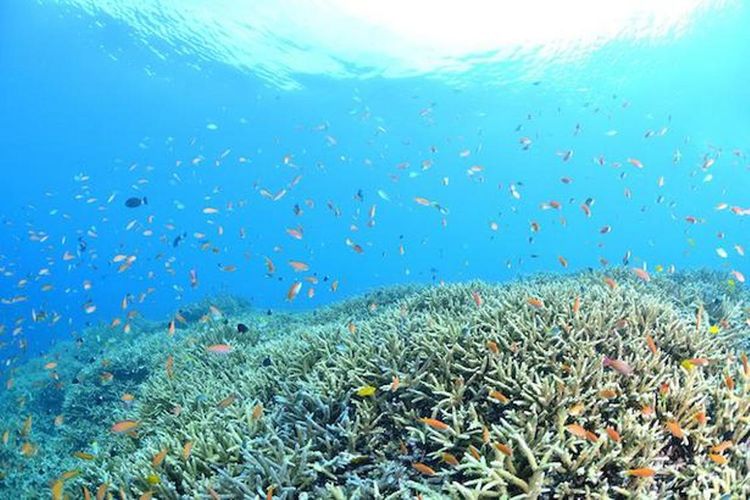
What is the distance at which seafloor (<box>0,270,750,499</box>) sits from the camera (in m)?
3.21

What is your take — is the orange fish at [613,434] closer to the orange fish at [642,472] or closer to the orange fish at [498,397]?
the orange fish at [642,472]

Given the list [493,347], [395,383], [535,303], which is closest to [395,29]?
[535,303]

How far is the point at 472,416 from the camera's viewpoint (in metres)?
3.69

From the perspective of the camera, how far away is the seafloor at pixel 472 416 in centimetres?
321

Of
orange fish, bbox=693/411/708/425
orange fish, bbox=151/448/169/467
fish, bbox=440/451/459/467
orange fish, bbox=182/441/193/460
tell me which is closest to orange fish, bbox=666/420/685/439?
orange fish, bbox=693/411/708/425

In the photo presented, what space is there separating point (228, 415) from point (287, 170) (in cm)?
10022

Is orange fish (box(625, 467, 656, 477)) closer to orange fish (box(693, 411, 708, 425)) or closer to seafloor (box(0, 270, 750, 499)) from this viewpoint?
seafloor (box(0, 270, 750, 499))

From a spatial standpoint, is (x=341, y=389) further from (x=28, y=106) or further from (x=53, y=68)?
(x=28, y=106)

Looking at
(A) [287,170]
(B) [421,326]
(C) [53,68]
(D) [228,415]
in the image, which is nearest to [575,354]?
(B) [421,326]

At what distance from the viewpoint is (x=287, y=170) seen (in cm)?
10100

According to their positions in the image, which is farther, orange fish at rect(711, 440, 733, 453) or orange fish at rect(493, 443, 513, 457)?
orange fish at rect(711, 440, 733, 453)

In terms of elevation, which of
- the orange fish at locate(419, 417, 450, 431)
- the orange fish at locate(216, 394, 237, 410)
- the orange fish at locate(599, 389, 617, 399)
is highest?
the orange fish at locate(599, 389, 617, 399)

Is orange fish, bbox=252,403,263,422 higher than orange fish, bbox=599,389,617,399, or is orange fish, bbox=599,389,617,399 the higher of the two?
orange fish, bbox=599,389,617,399

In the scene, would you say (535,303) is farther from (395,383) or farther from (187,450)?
(187,450)
